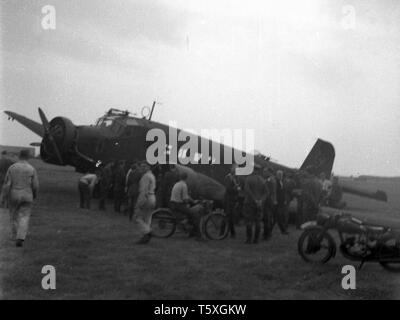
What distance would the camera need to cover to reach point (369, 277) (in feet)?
22.0

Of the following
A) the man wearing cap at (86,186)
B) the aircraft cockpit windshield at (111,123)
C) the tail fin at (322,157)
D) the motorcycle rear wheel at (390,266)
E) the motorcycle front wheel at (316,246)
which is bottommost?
the motorcycle rear wheel at (390,266)

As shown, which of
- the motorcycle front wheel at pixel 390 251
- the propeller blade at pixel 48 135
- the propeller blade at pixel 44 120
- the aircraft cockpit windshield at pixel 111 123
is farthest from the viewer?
the aircraft cockpit windshield at pixel 111 123

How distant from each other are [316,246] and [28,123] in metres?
16.1

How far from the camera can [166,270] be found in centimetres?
652

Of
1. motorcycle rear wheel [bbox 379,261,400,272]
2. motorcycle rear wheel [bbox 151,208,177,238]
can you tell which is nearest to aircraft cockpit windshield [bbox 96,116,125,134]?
motorcycle rear wheel [bbox 151,208,177,238]

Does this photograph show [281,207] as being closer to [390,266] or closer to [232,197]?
[232,197]

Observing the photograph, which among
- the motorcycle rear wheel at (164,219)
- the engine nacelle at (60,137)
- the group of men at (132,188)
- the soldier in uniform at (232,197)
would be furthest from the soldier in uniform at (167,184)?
the engine nacelle at (60,137)

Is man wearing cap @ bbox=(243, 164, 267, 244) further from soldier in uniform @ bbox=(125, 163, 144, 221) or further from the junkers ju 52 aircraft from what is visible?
the junkers ju 52 aircraft

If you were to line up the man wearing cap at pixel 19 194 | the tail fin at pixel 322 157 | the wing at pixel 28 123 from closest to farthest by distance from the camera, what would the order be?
the man wearing cap at pixel 19 194 → the tail fin at pixel 322 157 → the wing at pixel 28 123

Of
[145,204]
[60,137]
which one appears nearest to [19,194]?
[145,204]

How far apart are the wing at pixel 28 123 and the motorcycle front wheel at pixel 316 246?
48.6 feet

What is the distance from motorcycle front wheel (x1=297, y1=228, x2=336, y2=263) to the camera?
7367 mm

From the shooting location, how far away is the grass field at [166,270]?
17.9 feet

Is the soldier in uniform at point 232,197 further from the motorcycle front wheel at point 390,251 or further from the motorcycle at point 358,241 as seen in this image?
the motorcycle front wheel at point 390,251
